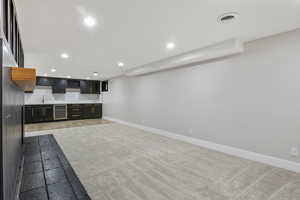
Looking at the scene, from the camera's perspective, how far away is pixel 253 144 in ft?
9.28

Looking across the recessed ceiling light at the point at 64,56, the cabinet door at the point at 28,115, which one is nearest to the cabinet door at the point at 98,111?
the cabinet door at the point at 28,115

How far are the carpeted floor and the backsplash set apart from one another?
5.44m

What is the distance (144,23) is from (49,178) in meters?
2.65

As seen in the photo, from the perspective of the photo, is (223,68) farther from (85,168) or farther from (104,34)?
(85,168)

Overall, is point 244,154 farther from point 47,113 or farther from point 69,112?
point 47,113

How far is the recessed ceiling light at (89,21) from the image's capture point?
81.1 inches

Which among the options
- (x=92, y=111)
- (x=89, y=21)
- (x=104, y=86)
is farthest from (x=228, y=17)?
(x=92, y=111)

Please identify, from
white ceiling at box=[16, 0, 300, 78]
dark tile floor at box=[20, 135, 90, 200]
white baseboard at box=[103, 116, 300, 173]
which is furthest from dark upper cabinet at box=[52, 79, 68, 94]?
white baseboard at box=[103, 116, 300, 173]

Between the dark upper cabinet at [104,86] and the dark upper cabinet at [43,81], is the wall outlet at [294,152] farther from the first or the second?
the dark upper cabinet at [43,81]

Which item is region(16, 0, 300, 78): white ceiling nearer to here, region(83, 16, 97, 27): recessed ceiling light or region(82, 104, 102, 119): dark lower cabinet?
region(83, 16, 97, 27): recessed ceiling light

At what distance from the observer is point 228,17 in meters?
2.07

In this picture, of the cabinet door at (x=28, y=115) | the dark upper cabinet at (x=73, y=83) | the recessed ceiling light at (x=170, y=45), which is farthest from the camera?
the dark upper cabinet at (x=73, y=83)

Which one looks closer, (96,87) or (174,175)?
(174,175)

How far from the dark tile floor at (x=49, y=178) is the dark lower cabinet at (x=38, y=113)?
430 centimetres
